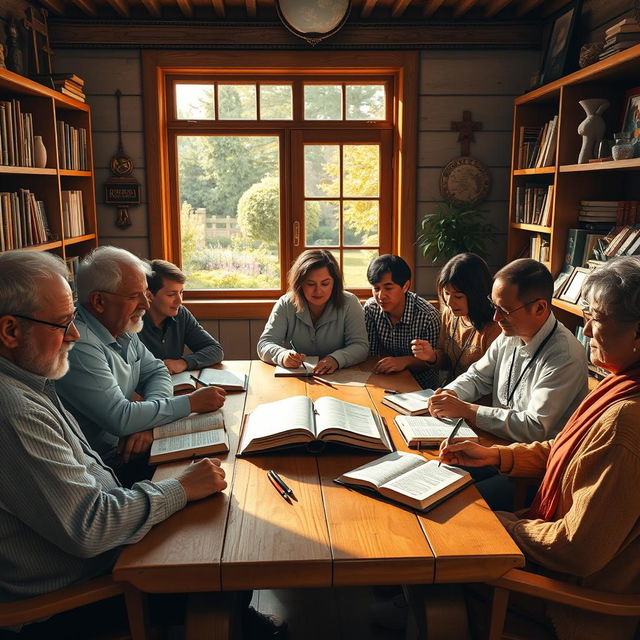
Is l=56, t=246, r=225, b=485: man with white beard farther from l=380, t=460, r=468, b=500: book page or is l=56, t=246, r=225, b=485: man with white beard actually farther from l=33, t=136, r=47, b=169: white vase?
l=33, t=136, r=47, b=169: white vase

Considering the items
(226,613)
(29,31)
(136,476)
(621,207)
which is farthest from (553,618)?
(29,31)

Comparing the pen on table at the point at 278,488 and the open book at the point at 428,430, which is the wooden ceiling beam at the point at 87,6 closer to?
the open book at the point at 428,430

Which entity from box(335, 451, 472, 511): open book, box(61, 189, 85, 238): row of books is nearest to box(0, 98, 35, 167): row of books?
box(61, 189, 85, 238): row of books

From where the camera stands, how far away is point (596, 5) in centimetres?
362

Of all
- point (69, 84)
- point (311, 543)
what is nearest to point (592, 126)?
point (311, 543)

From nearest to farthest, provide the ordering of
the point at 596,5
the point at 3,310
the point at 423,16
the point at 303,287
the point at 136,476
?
1. the point at 3,310
2. the point at 136,476
3. the point at 303,287
4. the point at 596,5
5. the point at 423,16

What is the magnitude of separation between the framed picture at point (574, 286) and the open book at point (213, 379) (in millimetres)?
1754

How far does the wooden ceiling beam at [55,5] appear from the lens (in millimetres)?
3801

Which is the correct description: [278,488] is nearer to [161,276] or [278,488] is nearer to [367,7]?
[161,276]

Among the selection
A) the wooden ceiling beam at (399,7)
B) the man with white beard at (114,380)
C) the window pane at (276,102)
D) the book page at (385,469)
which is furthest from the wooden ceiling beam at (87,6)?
the book page at (385,469)

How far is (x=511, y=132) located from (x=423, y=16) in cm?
97

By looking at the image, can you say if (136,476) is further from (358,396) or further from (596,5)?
(596,5)

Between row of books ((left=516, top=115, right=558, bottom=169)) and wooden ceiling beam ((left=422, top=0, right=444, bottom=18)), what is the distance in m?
0.92

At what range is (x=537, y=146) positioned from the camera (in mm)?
3904
